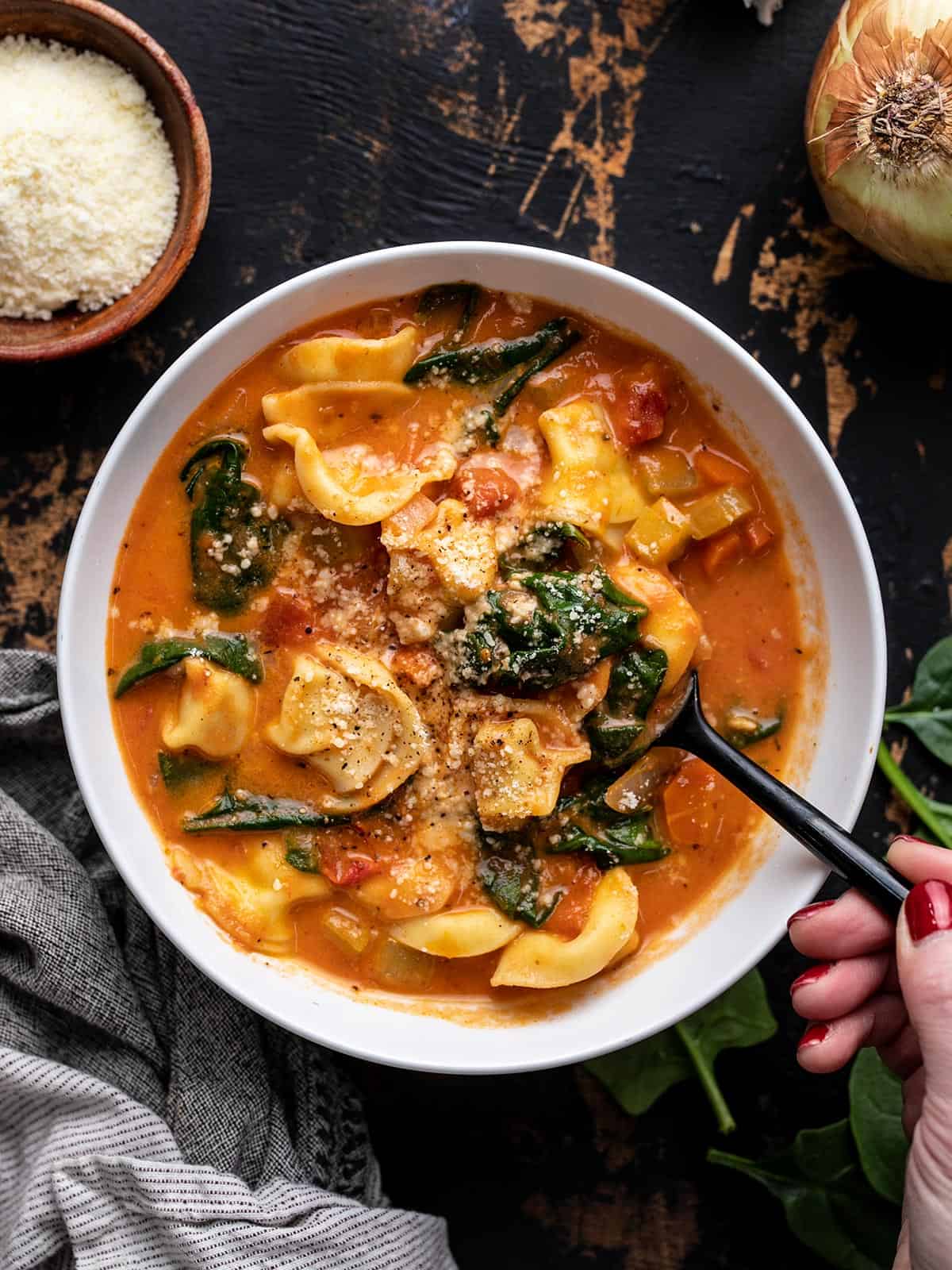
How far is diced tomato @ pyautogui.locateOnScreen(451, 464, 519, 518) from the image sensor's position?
3.53m

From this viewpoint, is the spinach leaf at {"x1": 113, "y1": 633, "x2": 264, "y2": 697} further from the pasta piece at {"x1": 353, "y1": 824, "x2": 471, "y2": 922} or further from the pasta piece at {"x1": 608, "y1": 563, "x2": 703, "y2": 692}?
the pasta piece at {"x1": 608, "y1": 563, "x2": 703, "y2": 692}

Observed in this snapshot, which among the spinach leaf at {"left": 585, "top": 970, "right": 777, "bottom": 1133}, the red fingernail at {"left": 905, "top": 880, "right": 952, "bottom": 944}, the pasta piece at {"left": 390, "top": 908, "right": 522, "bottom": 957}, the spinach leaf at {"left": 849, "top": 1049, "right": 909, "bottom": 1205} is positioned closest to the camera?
the red fingernail at {"left": 905, "top": 880, "right": 952, "bottom": 944}

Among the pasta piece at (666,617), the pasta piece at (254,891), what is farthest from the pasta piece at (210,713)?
the pasta piece at (666,617)

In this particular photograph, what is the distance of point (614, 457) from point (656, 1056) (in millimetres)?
2145

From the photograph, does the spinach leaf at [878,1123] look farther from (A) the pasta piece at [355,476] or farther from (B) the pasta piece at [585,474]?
(A) the pasta piece at [355,476]

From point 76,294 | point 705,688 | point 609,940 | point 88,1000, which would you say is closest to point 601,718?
point 705,688

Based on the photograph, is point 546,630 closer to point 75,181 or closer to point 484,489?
point 484,489

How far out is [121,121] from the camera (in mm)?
3744

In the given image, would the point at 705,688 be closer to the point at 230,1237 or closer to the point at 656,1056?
the point at 656,1056

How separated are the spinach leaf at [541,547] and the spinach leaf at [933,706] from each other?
1407 millimetres

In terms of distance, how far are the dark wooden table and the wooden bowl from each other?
0.21 m

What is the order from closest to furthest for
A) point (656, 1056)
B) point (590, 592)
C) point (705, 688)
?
point (590, 592)
point (705, 688)
point (656, 1056)

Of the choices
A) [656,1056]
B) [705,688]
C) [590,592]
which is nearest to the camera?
[590,592]

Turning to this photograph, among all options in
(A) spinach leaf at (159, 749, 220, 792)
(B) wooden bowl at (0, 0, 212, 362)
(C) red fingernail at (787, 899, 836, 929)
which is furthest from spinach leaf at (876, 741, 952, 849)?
(B) wooden bowl at (0, 0, 212, 362)
